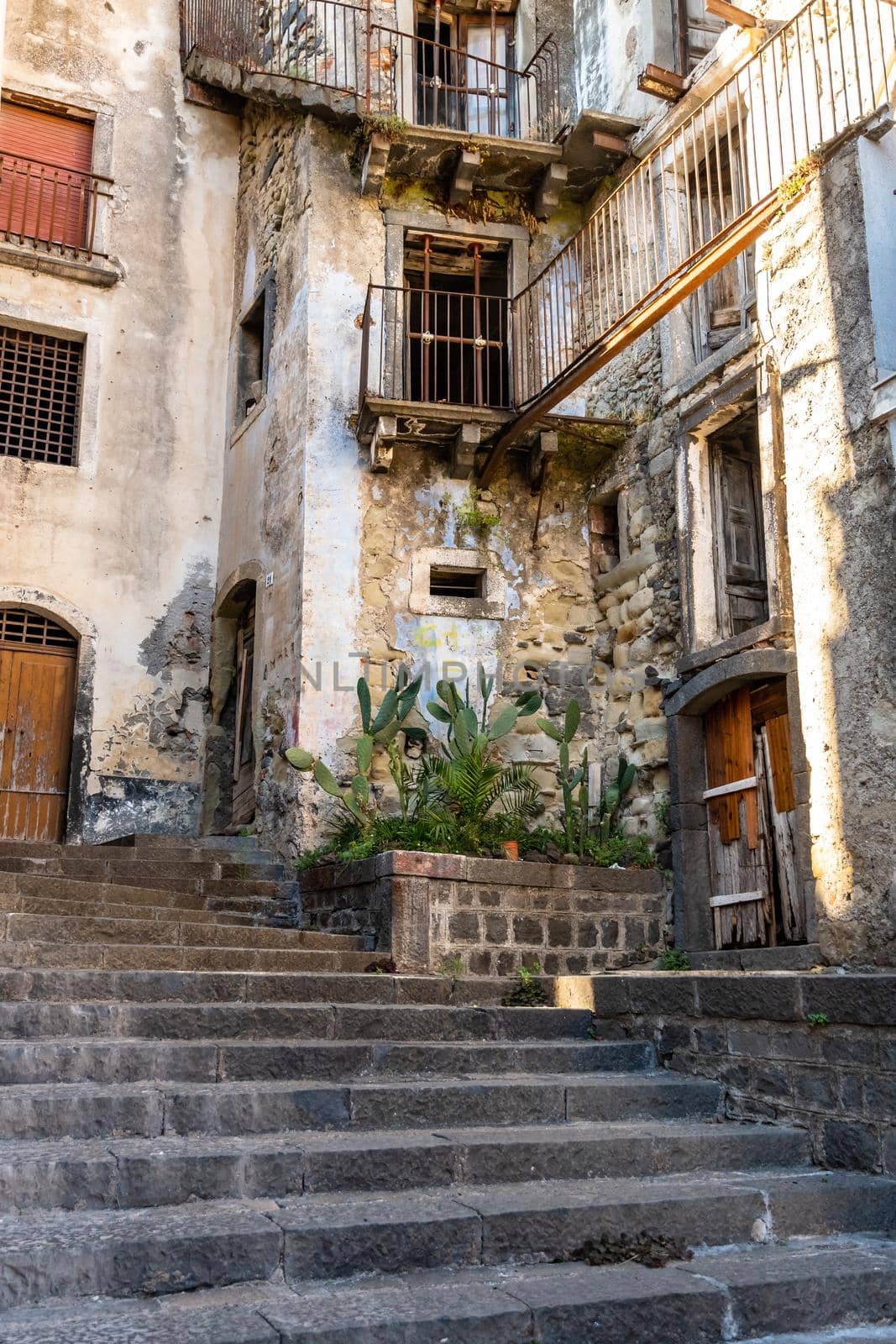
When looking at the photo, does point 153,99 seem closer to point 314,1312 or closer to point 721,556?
point 721,556

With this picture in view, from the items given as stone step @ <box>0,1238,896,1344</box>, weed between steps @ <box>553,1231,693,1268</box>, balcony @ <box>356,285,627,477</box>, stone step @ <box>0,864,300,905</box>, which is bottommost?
stone step @ <box>0,1238,896,1344</box>

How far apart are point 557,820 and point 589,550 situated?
2.48 m

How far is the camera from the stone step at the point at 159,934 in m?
6.22

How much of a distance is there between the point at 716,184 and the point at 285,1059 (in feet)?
27.9

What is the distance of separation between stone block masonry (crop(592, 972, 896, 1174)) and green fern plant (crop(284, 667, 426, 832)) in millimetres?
4207

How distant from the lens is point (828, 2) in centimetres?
807

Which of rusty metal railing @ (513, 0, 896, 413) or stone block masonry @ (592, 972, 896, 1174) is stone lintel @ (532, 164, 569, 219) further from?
stone block masonry @ (592, 972, 896, 1174)

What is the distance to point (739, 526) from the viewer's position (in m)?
9.75

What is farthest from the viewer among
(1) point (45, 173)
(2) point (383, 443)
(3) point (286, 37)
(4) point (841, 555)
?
(1) point (45, 173)

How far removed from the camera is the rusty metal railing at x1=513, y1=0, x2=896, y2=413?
23.3 ft

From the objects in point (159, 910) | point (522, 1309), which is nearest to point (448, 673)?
point (159, 910)

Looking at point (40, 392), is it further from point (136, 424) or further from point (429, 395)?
point (429, 395)

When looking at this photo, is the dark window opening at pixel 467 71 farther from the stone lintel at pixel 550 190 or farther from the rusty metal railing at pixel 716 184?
the rusty metal railing at pixel 716 184

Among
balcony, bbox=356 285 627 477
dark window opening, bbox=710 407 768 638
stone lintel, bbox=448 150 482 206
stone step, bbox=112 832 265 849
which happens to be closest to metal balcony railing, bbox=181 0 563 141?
stone lintel, bbox=448 150 482 206
